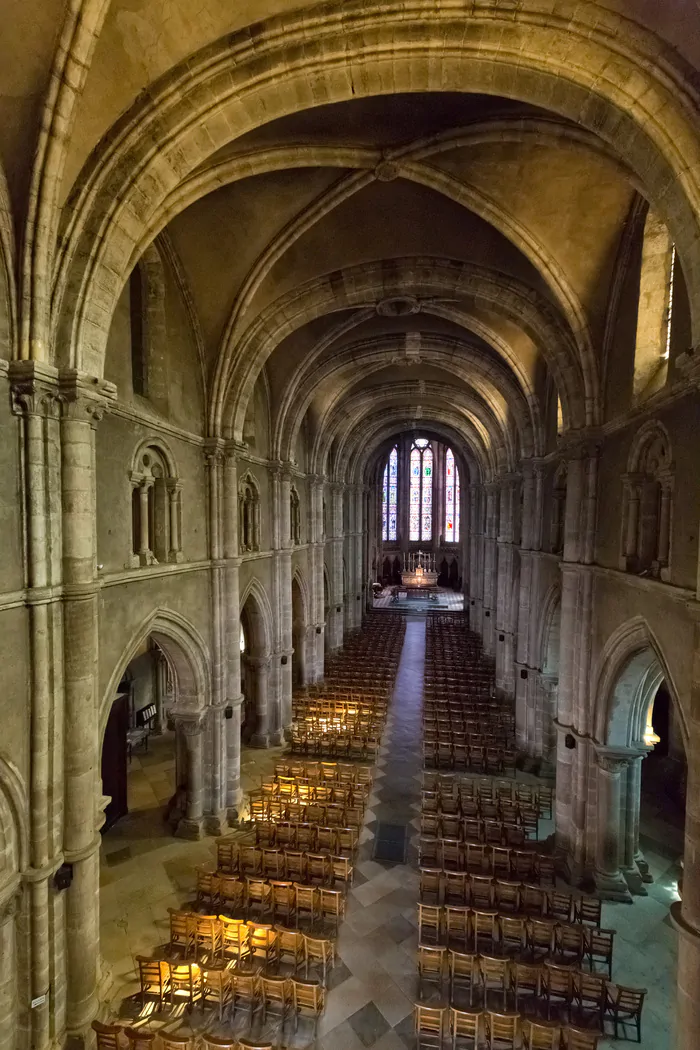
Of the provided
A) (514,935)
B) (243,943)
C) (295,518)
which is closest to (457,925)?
(514,935)

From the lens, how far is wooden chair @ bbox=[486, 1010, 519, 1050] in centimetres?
743

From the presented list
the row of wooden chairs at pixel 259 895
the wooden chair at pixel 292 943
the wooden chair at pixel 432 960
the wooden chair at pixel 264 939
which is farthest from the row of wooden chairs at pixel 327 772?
the wooden chair at pixel 432 960

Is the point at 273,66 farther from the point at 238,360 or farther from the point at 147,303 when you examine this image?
the point at 238,360

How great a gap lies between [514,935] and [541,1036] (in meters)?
2.26

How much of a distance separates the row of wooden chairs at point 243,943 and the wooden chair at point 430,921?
1696 millimetres

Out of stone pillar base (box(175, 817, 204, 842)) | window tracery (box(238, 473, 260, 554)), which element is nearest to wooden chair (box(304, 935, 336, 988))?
stone pillar base (box(175, 817, 204, 842))

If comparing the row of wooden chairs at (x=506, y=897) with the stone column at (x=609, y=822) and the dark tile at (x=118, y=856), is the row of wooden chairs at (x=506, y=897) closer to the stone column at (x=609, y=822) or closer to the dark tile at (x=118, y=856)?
the stone column at (x=609, y=822)

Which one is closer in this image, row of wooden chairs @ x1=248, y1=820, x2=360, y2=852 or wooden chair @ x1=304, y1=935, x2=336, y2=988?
wooden chair @ x1=304, y1=935, x2=336, y2=988

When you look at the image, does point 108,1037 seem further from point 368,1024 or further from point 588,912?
point 588,912

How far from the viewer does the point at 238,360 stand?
47.0 ft

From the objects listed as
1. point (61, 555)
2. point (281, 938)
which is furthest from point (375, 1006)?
point (61, 555)

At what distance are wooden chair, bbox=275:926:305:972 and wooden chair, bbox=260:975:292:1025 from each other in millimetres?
661

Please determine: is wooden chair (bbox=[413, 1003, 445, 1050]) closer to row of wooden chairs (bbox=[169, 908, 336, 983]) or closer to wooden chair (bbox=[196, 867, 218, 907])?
row of wooden chairs (bbox=[169, 908, 336, 983])

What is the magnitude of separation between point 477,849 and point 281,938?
4884 mm
